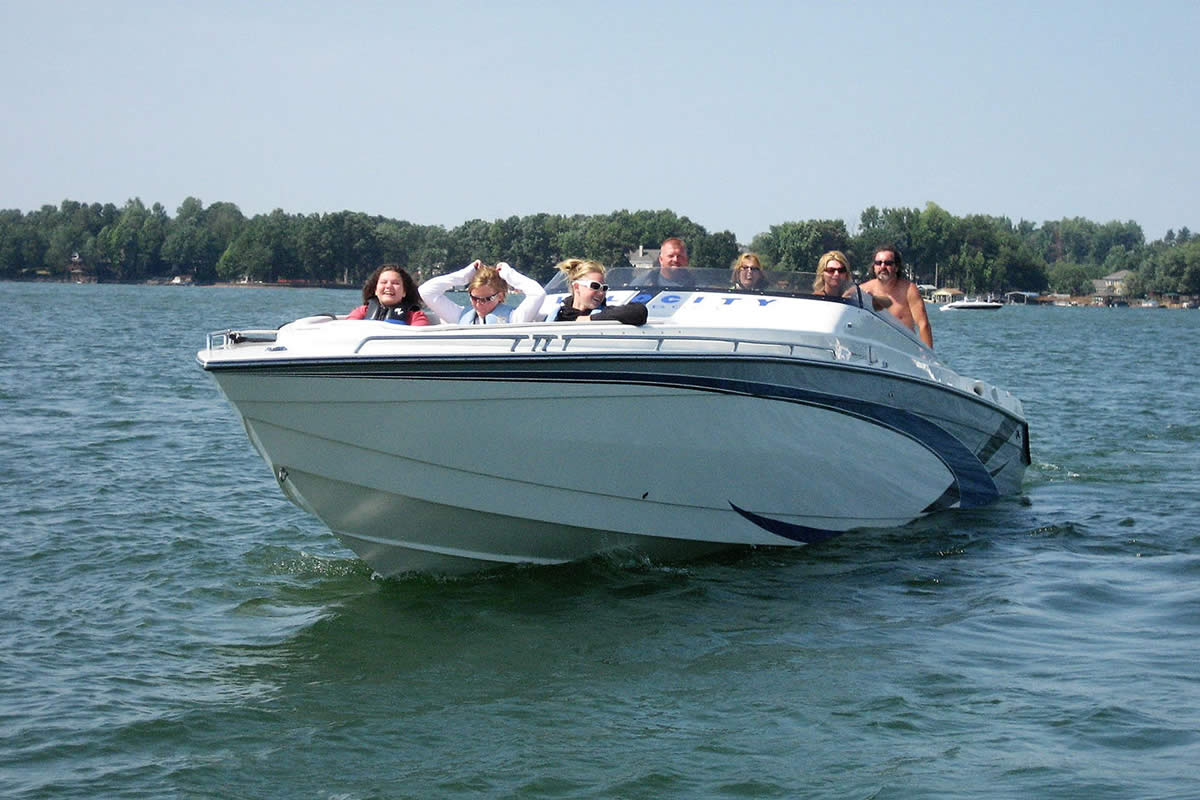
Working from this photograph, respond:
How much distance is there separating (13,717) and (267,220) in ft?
457

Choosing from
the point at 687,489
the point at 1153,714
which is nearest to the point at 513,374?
the point at 687,489

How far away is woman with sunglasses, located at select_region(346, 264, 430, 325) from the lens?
816 cm

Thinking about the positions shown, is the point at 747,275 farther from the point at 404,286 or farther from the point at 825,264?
the point at 404,286

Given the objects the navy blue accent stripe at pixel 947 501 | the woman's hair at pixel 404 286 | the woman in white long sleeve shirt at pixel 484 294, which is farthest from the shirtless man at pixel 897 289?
the woman's hair at pixel 404 286

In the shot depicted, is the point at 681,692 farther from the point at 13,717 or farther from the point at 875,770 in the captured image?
the point at 13,717

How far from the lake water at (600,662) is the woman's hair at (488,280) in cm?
185

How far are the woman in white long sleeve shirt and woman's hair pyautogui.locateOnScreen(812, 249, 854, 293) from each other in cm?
218

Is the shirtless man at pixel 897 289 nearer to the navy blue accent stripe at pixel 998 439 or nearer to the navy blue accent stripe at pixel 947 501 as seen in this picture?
the navy blue accent stripe at pixel 998 439

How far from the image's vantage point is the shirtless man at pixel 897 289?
10.8 m

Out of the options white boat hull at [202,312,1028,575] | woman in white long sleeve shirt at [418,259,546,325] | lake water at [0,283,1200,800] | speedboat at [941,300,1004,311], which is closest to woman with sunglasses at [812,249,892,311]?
white boat hull at [202,312,1028,575]

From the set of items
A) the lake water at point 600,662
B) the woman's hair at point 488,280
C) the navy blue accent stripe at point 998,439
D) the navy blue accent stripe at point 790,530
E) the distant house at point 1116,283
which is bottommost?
the lake water at point 600,662

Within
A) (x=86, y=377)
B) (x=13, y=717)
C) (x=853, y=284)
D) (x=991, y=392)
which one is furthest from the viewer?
(x=86, y=377)

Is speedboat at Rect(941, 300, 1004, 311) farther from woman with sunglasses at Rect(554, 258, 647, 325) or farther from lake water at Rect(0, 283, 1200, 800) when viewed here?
woman with sunglasses at Rect(554, 258, 647, 325)

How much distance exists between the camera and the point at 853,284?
9664 mm
